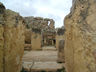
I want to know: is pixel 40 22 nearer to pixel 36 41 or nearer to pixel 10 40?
pixel 36 41

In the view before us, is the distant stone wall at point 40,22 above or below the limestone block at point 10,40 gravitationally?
above

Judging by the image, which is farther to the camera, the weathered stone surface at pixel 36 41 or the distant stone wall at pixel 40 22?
the distant stone wall at pixel 40 22

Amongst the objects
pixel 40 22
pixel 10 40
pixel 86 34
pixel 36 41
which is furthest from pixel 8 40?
pixel 40 22

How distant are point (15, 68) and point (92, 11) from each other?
210 centimetres

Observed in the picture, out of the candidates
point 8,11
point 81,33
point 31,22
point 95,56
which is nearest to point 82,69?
point 95,56

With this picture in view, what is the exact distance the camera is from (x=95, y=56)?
160 centimetres

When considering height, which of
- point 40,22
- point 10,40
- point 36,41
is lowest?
point 36,41

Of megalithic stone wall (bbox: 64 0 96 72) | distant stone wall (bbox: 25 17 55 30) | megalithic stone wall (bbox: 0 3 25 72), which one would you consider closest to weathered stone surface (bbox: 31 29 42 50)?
megalithic stone wall (bbox: 0 3 25 72)

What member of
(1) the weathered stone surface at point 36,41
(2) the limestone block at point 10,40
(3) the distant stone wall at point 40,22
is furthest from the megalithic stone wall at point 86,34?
(3) the distant stone wall at point 40,22

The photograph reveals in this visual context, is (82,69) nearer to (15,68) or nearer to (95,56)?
(95,56)

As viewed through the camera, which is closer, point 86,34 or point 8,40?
point 86,34

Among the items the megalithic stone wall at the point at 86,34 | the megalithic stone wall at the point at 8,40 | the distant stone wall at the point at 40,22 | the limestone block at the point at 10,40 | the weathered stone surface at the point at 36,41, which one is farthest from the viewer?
the distant stone wall at the point at 40,22

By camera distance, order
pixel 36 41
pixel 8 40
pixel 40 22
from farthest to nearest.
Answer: pixel 40 22, pixel 36 41, pixel 8 40

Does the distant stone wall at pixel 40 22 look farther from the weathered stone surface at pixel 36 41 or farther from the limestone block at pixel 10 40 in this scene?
the limestone block at pixel 10 40
